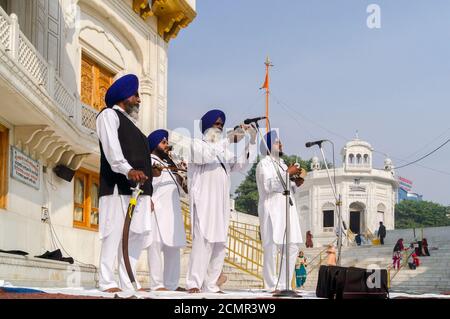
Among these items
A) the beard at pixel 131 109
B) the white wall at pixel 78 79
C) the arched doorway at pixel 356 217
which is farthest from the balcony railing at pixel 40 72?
the arched doorway at pixel 356 217

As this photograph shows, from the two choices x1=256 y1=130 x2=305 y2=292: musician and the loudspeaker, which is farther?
the loudspeaker

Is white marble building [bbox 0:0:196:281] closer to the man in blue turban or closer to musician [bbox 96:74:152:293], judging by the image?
musician [bbox 96:74:152:293]

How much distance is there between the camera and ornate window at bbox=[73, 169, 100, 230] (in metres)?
13.3

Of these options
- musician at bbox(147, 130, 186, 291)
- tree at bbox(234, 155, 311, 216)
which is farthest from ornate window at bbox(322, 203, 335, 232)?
musician at bbox(147, 130, 186, 291)

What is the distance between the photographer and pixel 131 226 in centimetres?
565

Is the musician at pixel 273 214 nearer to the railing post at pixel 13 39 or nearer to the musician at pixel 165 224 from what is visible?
the musician at pixel 165 224

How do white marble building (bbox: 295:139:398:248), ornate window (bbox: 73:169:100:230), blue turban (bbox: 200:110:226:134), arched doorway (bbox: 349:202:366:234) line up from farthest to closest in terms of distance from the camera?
arched doorway (bbox: 349:202:366:234)
white marble building (bbox: 295:139:398:248)
ornate window (bbox: 73:169:100:230)
blue turban (bbox: 200:110:226:134)

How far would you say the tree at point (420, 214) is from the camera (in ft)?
208

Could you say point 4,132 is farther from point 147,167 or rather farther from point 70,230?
point 147,167

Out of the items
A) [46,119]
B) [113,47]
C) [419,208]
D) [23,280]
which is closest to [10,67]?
[46,119]

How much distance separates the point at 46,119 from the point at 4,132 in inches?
25.9

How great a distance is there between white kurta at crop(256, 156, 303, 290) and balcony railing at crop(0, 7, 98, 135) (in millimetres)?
3681

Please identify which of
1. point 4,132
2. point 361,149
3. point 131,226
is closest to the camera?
point 131,226

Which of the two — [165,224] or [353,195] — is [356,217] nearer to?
[353,195]
